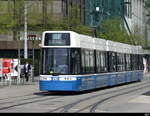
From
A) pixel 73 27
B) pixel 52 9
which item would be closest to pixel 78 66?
pixel 73 27

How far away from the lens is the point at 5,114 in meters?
15.9

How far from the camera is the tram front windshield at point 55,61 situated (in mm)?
26281

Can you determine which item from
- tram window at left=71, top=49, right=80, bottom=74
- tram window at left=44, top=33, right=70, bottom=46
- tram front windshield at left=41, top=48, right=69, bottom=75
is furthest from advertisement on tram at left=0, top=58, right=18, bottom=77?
tram window at left=71, top=49, right=80, bottom=74

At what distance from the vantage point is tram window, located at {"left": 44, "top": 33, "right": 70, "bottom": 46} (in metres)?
26.7

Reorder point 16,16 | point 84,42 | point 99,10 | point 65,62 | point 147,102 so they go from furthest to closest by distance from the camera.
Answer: point 99,10, point 16,16, point 84,42, point 65,62, point 147,102

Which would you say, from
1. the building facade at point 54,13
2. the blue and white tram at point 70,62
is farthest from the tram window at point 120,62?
the building facade at point 54,13

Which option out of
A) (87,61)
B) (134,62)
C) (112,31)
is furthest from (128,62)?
(112,31)

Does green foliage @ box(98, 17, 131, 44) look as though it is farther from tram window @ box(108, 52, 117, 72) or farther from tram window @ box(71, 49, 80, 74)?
tram window @ box(71, 49, 80, 74)

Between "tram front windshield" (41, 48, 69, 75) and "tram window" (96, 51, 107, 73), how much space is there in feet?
14.0

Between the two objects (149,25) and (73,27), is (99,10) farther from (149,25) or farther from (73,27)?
(149,25)

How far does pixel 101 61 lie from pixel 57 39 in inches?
207

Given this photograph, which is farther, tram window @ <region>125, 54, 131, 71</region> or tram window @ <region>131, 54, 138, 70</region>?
tram window @ <region>131, 54, 138, 70</region>

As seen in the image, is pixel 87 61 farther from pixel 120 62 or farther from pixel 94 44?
pixel 120 62

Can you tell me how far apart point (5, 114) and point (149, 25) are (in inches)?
3778
